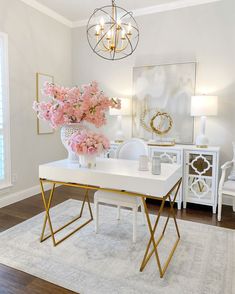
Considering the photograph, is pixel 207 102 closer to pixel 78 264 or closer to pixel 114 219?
pixel 114 219

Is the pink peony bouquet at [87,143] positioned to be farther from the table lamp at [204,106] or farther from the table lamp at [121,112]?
the table lamp at [121,112]

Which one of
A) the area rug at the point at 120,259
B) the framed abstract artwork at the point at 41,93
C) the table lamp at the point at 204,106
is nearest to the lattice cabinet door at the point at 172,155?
the table lamp at the point at 204,106

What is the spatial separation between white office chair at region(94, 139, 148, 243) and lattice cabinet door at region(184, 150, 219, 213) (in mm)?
964

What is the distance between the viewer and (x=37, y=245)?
2439 millimetres

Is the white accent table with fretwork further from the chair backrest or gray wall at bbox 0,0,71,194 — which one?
gray wall at bbox 0,0,71,194

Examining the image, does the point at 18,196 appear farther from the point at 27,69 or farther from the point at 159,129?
the point at 159,129

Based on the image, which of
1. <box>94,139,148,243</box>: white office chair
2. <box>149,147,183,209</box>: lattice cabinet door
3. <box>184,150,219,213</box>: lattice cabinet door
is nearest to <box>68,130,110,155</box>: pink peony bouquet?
<box>94,139,148,243</box>: white office chair

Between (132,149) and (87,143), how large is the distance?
0.94 m

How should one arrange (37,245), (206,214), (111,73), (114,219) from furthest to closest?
(111,73), (206,214), (114,219), (37,245)

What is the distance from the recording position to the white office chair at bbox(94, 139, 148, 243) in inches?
95.1

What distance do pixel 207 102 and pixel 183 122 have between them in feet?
1.94

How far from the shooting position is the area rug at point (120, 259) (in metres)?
1.88

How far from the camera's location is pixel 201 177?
3434mm

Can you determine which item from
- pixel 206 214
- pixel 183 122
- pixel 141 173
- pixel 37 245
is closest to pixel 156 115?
pixel 183 122
